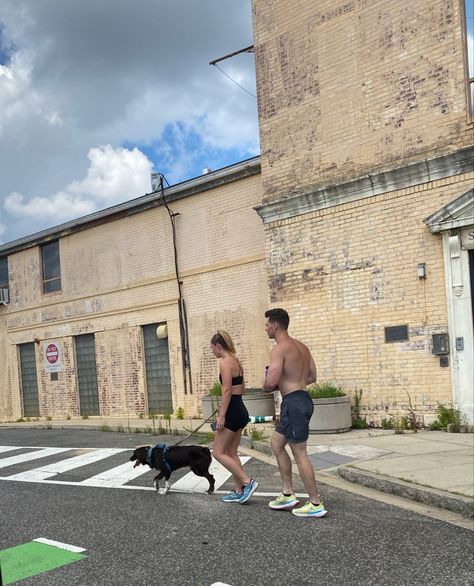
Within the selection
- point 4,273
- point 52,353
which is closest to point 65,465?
point 52,353

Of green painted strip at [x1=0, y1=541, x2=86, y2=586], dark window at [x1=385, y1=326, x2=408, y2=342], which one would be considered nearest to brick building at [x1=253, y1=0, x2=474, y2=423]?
dark window at [x1=385, y1=326, x2=408, y2=342]

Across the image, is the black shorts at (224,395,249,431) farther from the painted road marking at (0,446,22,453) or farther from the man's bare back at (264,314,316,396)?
the painted road marking at (0,446,22,453)

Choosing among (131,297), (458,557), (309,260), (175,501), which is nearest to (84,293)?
(131,297)

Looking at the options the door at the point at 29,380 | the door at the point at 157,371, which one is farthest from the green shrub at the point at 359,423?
the door at the point at 29,380

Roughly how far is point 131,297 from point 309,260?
7591 mm

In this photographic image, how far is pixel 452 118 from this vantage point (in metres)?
10.4

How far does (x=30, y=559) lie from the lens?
5.04 meters

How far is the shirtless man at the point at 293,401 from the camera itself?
5863mm

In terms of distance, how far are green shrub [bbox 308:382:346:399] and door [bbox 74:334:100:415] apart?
986 cm

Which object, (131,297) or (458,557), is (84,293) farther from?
(458,557)

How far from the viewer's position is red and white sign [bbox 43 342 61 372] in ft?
68.5

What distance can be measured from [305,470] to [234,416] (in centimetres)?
111

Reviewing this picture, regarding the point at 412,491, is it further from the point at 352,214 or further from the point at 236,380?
the point at 352,214

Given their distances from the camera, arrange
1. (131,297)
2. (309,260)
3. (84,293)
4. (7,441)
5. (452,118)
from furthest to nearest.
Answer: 1. (84,293)
2. (131,297)
3. (7,441)
4. (309,260)
5. (452,118)
